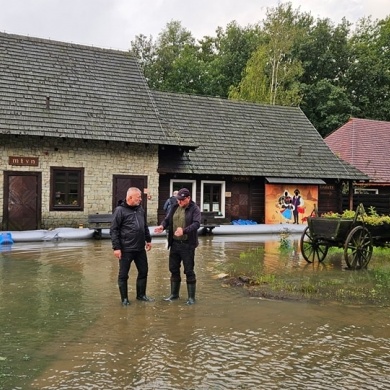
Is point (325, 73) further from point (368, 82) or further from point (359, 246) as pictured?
point (359, 246)

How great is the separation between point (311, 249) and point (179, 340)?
7.34 meters

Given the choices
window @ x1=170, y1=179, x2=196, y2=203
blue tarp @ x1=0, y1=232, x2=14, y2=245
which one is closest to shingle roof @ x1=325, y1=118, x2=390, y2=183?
window @ x1=170, y1=179, x2=196, y2=203

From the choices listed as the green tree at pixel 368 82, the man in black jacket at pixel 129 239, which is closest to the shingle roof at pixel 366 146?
the green tree at pixel 368 82

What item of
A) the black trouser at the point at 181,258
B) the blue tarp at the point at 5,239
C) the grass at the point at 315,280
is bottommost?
the grass at the point at 315,280

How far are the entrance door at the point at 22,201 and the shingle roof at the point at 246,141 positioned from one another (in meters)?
5.24

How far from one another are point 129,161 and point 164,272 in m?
10.7

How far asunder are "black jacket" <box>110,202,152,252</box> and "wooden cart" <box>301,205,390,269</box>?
17.0 feet

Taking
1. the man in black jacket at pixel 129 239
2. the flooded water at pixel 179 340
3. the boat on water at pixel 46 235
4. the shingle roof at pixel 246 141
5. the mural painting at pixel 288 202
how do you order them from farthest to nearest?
the mural painting at pixel 288 202 < the shingle roof at pixel 246 141 < the boat on water at pixel 46 235 < the man in black jacket at pixel 129 239 < the flooded water at pixel 179 340

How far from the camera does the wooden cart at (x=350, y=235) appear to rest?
38.6ft

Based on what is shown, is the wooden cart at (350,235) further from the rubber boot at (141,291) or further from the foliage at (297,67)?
the foliage at (297,67)

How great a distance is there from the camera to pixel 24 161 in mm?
19531

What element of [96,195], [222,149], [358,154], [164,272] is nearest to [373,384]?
[164,272]

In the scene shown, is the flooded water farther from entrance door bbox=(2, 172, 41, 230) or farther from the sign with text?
the sign with text

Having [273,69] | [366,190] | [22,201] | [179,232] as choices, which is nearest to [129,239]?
[179,232]
